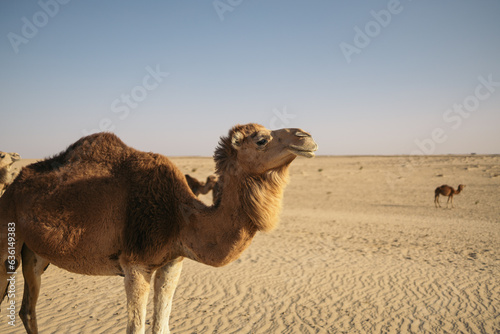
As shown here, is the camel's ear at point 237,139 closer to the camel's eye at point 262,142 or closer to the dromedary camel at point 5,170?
the camel's eye at point 262,142

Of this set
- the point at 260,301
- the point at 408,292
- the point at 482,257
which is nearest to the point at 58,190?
the point at 260,301

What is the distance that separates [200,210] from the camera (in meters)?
3.11

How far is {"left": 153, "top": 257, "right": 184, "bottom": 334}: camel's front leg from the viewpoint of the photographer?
136 inches

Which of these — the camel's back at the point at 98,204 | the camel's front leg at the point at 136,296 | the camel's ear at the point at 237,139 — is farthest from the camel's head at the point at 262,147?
the camel's front leg at the point at 136,296

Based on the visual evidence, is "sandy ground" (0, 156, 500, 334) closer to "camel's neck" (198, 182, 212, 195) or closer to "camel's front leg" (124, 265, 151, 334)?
"camel's front leg" (124, 265, 151, 334)

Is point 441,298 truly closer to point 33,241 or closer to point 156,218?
point 156,218

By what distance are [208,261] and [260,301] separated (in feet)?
13.0

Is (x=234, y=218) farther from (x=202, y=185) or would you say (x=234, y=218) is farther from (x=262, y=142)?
(x=202, y=185)

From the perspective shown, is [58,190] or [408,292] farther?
[408,292]

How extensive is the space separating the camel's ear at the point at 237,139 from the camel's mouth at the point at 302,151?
1.63ft

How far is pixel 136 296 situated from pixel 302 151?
197 centimetres

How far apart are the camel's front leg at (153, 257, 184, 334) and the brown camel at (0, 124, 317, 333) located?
10 mm

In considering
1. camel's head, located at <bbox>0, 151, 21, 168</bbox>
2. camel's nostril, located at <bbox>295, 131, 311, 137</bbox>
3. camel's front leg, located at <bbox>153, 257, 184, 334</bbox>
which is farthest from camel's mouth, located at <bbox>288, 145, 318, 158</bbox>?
camel's head, located at <bbox>0, 151, 21, 168</bbox>

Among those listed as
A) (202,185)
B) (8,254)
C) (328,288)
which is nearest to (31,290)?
(8,254)
